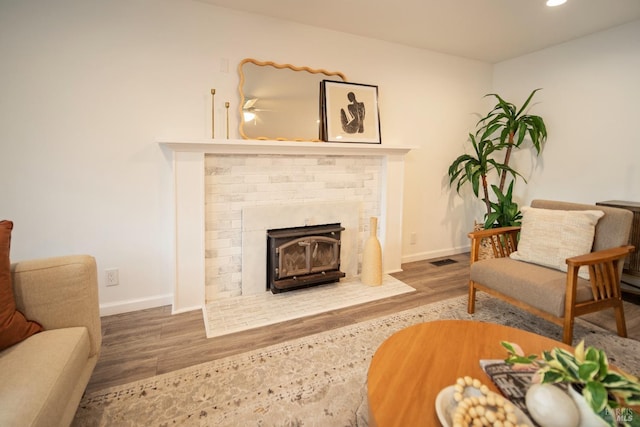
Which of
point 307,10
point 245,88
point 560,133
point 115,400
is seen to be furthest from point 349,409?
point 560,133

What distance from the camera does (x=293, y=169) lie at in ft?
9.65

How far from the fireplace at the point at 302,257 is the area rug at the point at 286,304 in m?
0.09

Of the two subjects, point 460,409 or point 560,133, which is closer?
point 460,409

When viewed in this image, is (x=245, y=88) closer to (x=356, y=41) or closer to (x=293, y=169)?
(x=293, y=169)

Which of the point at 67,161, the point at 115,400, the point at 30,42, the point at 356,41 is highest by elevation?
the point at 356,41

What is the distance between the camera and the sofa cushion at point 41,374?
96 centimetres

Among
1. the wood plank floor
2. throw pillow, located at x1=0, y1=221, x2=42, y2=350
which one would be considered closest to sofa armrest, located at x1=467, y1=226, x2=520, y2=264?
the wood plank floor

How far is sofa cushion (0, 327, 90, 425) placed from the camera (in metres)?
0.96

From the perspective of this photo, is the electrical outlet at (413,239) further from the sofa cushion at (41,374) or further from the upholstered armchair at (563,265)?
the sofa cushion at (41,374)

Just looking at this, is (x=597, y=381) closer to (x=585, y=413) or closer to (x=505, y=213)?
(x=585, y=413)

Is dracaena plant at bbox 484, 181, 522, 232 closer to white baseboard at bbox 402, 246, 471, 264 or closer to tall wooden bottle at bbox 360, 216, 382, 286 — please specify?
white baseboard at bbox 402, 246, 471, 264

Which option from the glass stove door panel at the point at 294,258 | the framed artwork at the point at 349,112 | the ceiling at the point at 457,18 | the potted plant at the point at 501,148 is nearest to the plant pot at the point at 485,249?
the potted plant at the point at 501,148

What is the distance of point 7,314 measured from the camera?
125cm

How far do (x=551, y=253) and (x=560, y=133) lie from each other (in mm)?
1963
